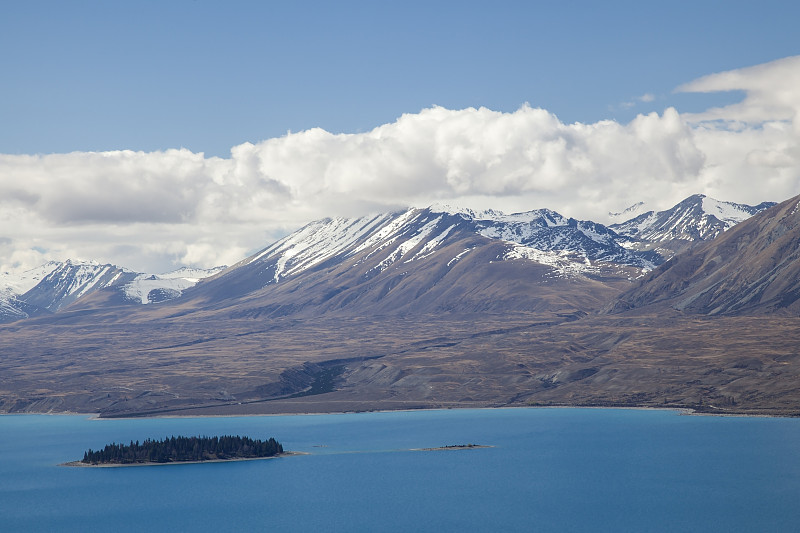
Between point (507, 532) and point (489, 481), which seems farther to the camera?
point (489, 481)

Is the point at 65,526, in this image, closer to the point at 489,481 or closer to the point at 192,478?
the point at 192,478

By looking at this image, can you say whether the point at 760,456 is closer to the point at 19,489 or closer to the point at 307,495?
the point at 307,495

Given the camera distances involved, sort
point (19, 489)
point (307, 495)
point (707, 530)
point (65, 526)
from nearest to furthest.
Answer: point (707, 530), point (65, 526), point (307, 495), point (19, 489)

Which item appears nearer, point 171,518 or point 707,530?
point 707,530

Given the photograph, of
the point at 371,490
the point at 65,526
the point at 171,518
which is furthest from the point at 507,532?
the point at 65,526

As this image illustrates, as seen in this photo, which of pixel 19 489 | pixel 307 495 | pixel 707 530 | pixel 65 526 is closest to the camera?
A: pixel 707 530

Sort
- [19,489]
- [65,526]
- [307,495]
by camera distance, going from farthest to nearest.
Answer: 1. [19,489]
2. [307,495]
3. [65,526]

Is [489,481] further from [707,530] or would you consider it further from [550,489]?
[707,530]

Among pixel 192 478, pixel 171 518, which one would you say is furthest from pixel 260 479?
pixel 171 518
